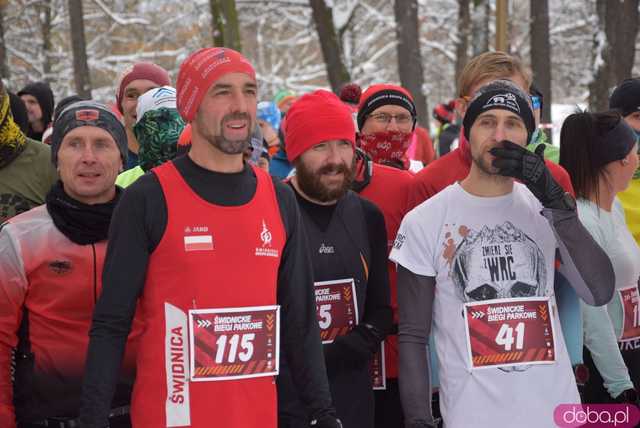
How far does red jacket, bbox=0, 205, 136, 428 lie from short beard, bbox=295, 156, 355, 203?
99 centimetres

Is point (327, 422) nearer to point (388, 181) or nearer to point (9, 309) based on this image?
point (9, 309)

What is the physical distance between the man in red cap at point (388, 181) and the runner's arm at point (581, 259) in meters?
0.95

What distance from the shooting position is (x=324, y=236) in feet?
13.3

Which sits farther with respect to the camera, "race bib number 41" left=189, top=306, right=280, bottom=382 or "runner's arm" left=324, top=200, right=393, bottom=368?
"runner's arm" left=324, top=200, right=393, bottom=368

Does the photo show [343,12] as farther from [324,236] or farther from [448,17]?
[324,236]

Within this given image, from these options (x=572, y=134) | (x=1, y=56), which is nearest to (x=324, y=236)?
(x=572, y=134)

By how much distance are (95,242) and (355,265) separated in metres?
1.18

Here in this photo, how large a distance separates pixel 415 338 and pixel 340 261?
58 cm

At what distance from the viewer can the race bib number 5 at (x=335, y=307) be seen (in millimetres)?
4012

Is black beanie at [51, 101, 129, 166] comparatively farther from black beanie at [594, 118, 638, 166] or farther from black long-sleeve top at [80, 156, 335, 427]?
black beanie at [594, 118, 638, 166]

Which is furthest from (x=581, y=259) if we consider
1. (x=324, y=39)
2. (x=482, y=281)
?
(x=324, y=39)

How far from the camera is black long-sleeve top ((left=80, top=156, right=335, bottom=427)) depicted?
304 centimetres

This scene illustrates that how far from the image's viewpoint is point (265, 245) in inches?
129

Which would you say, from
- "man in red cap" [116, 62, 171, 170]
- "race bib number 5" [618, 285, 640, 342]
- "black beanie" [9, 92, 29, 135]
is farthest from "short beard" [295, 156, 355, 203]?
"black beanie" [9, 92, 29, 135]
